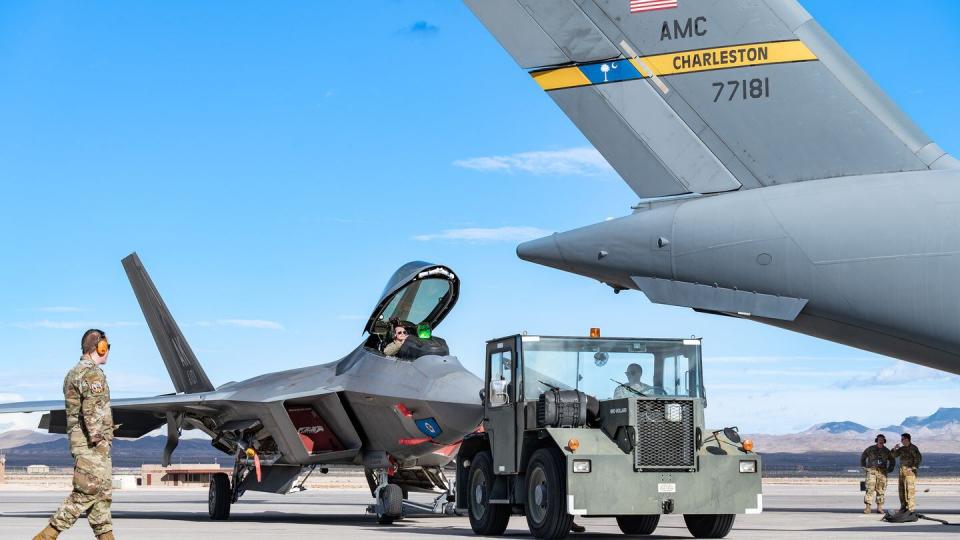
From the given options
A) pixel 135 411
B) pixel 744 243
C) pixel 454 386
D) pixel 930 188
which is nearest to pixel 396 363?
pixel 454 386

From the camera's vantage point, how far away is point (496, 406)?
12.5 m

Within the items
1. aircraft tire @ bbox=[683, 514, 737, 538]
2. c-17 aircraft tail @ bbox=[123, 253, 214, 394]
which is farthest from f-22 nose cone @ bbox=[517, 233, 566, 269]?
c-17 aircraft tail @ bbox=[123, 253, 214, 394]

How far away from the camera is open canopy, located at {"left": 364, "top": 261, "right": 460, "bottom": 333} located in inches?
629

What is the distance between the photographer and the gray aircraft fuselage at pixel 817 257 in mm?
9086

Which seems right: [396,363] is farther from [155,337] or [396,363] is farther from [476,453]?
[155,337]

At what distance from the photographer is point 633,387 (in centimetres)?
1200

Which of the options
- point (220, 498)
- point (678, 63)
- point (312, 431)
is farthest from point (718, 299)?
point (220, 498)

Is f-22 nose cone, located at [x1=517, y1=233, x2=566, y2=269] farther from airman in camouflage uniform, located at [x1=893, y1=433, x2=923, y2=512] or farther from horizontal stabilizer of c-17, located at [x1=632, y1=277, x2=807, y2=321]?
airman in camouflage uniform, located at [x1=893, y1=433, x2=923, y2=512]

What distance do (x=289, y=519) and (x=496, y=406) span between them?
6300mm

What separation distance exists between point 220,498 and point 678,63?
10.8 metres

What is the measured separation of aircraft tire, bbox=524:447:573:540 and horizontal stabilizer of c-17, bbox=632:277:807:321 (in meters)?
2.22

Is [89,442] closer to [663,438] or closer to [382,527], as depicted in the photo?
[663,438]

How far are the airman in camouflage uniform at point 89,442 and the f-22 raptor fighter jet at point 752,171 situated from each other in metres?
3.57

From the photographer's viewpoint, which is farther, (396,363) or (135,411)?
(135,411)
